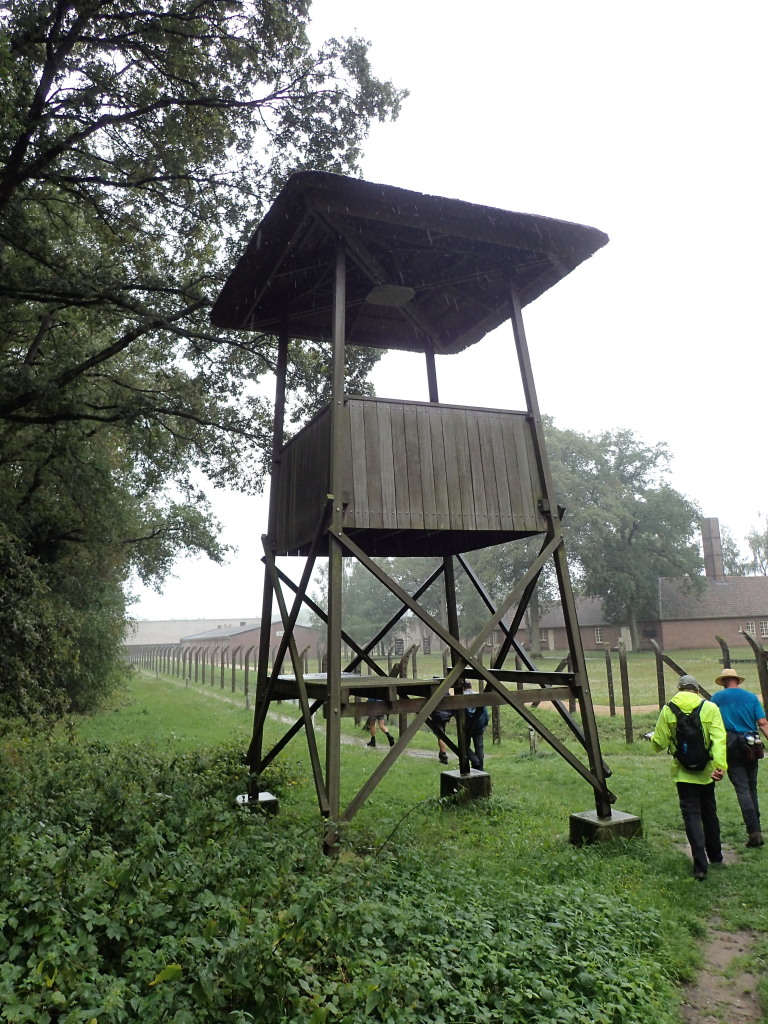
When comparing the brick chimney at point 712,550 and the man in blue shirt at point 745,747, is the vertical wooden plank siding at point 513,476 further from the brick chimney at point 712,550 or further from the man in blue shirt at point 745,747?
the brick chimney at point 712,550

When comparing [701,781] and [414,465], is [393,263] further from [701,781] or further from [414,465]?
[701,781]

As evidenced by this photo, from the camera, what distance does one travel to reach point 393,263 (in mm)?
8438

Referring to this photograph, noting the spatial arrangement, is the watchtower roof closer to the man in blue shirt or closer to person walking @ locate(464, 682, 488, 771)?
the man in blue shirt

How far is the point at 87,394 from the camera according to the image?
1366cm

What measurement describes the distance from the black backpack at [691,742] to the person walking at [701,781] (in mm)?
27

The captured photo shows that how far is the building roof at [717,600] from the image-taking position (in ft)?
175

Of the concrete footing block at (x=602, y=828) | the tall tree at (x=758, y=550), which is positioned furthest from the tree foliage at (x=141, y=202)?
the tall tree at (x=758, y=550)

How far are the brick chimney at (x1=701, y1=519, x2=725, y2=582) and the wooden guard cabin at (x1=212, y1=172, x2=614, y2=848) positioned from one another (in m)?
52.3

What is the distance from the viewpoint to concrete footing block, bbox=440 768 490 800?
29.8 feet

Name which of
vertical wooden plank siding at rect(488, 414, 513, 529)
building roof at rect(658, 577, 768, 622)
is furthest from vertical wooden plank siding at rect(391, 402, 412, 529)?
building roof at rect(658, 577, 768, 622)

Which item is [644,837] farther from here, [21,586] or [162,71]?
[162,71]

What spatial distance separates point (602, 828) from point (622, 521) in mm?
Answer: 43477

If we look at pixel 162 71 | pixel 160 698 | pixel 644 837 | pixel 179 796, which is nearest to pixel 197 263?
pixel 162 71

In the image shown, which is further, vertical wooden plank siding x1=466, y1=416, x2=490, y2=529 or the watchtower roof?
vertical wooden plank siding x1=466, y1=416, x2=490, y2=529
